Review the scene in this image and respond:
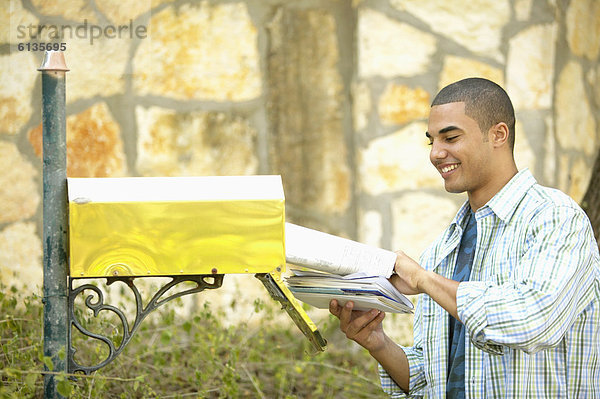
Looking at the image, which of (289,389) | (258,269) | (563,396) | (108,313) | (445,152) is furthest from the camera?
(108,313)

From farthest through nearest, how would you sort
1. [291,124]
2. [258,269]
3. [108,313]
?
[291,124]
[108,313]
[258,269]

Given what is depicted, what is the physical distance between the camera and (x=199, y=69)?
3.60 m

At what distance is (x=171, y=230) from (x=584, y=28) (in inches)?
109

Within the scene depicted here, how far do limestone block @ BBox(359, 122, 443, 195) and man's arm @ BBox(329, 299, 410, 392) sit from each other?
139 cm

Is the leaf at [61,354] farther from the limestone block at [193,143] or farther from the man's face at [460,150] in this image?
the limestone block at [193,143]

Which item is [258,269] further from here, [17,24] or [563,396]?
[17,24]

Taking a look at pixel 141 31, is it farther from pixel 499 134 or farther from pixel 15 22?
pixel 499 134

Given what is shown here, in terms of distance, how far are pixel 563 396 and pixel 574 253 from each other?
369 millimetres

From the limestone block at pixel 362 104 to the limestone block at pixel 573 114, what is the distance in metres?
0.88

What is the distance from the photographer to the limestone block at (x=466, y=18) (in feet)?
11.7

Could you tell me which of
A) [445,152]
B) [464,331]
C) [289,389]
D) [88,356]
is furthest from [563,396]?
[88,356]

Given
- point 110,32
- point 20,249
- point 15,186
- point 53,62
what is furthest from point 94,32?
point 53,62

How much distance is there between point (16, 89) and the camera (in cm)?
350

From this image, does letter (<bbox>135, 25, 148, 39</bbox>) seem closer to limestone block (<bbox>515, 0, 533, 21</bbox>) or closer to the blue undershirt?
limestone block (<bbox>515, 0, 533, 21</bbox>)
